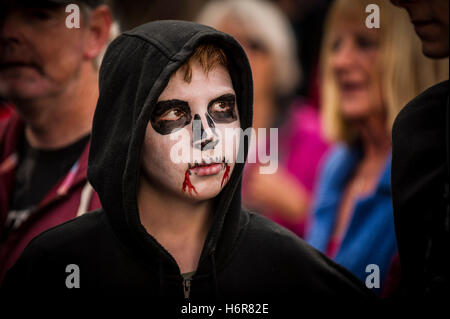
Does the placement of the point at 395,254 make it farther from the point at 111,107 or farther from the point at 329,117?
the point at 111,107

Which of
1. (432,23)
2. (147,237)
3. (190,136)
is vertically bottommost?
(147,237)

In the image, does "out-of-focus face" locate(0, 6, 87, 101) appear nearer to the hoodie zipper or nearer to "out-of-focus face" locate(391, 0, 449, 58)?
the hoodie zipper

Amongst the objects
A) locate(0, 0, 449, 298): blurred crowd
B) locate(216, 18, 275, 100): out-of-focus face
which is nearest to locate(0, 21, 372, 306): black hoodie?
locate(0, 0, 449, 298): blurred crowd

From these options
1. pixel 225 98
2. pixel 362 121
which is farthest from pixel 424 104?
pixel 362 121

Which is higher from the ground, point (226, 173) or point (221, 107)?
point (221, 107)

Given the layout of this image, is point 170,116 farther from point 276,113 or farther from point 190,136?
point 276,113

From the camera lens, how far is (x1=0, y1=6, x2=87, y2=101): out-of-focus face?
183cm

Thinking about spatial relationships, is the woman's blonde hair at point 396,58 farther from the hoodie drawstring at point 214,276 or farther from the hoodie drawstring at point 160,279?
the hoodie drawstring at point 160,279

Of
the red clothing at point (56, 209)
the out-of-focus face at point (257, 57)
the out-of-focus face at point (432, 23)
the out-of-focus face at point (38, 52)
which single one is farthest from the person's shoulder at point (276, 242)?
the out-of-focus face at point (257, 57)

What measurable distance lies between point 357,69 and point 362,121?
0.25 metres

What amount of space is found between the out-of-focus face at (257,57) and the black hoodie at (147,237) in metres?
1.57

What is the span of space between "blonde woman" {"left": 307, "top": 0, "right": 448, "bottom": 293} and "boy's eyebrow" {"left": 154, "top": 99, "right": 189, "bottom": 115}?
2.83ft

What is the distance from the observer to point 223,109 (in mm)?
1545

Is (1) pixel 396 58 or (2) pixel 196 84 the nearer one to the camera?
(2) pixel 196 84
